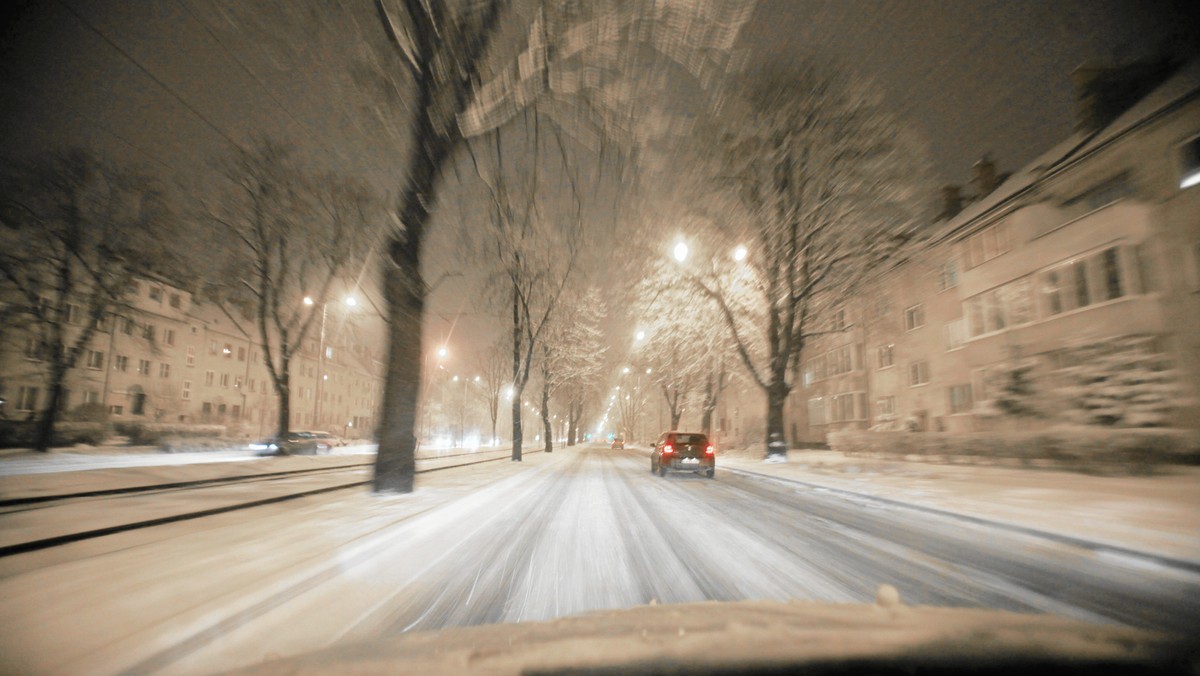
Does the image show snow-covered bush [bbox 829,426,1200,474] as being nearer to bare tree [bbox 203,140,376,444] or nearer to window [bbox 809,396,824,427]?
window [bbox 809,396,824,427]

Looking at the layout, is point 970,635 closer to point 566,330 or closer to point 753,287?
point 753,287

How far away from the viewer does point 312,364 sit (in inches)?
2554

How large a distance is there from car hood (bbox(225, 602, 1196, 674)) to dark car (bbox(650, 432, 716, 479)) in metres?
15.3

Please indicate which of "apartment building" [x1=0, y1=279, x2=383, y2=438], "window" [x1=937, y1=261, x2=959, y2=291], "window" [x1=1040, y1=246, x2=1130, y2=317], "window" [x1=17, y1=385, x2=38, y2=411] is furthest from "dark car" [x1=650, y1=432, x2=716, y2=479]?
"window" [x1=17, y1=385, x2=38, y2=411]

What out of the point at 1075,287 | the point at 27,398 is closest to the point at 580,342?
the point at 1075,287

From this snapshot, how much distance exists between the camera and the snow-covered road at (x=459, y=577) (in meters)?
3.51

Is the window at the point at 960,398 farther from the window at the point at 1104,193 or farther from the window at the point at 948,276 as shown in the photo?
the window at the point at 1104,193

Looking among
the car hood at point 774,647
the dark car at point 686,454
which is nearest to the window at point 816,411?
the dark car at point 686,454

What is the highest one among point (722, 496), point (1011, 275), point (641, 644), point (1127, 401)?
point (1011, 275)

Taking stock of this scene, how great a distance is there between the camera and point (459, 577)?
16.1 ft

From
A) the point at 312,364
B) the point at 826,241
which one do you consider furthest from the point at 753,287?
the point at 312,364

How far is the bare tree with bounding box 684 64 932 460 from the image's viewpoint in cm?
1809

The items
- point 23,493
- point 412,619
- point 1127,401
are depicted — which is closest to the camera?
point 412,619

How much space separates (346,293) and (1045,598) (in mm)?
28014
